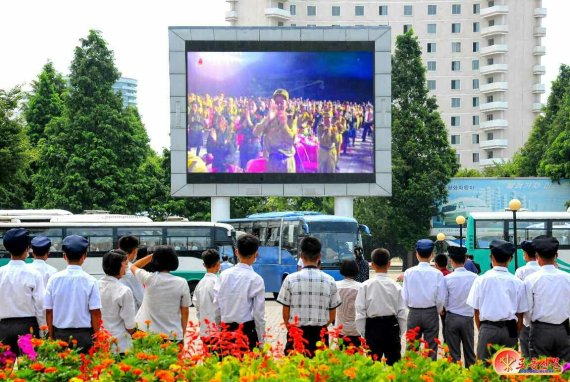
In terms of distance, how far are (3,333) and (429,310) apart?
4.61m

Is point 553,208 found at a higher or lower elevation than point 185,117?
lower

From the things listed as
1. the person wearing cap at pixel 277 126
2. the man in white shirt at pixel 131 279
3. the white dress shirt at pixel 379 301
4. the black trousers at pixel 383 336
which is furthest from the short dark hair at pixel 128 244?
the person wearing cap at pixel 277 126

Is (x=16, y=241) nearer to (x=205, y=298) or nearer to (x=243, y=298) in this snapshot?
(x=205, y=298)

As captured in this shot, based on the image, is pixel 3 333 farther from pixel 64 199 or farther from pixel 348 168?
pixel 64 199

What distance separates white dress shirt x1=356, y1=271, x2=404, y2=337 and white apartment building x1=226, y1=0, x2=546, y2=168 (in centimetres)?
8805

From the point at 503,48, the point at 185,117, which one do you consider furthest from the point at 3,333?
the point at 503,48

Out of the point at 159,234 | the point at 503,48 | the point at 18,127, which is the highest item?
the point at 503,48

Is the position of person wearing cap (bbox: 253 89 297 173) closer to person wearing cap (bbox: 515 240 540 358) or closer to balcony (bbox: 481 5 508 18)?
person wearing cap (bbox: 515 240 540 358)

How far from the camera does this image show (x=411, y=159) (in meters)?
60.2

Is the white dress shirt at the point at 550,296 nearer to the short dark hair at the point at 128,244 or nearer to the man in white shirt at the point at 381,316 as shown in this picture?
the man in white shirt at the point at 381,316

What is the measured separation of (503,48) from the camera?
99.9 metres

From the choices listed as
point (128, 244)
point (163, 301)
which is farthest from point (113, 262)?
point (128, 244)

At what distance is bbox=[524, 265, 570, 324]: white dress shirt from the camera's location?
10969 millimetres

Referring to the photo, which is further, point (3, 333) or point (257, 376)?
point (3, 333)
